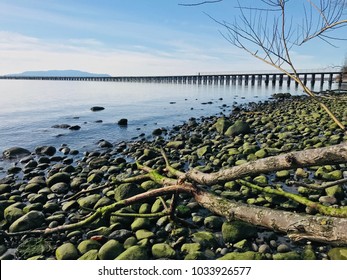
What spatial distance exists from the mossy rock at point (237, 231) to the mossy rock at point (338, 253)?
104cm

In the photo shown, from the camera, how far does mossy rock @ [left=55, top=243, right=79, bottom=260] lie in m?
4.11

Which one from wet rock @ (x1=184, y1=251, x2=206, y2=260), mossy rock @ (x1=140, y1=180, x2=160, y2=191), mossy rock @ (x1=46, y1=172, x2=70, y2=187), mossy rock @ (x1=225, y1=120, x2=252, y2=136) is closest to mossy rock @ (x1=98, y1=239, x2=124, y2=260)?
wet rock @ (x1=184, y1=251, x2=206, y2=260)

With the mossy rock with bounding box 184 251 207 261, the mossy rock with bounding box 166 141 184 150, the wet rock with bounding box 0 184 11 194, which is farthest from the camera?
the mossy rock with bounding box 166 141 184 150

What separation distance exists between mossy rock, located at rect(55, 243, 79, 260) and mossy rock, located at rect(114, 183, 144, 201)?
1.67 metres

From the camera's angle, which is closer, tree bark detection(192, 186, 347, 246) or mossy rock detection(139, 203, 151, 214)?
tree bark detection(192, 186, 347, 246)

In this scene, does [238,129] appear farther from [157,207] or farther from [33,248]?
[33,248]

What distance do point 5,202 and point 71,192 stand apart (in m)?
1.41

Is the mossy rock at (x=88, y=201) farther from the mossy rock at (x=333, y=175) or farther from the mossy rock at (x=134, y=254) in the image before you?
the mossy rock at (x=333, y=175)

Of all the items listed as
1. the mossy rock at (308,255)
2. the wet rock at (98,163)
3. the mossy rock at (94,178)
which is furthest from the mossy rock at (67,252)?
the wet rock at (98,163)

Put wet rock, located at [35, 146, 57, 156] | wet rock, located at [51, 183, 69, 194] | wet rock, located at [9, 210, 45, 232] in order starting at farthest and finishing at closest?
wet rock, located at [35, 146, 57, 156] → wet rock, located at [51, 183, 69, 194] → wet rock, located at [9, 210, 45, 232]

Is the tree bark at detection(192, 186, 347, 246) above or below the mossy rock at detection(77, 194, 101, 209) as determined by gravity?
above

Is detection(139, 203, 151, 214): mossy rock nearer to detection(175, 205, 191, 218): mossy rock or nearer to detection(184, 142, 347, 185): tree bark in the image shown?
detection(175, 205, 191, 218): mossy rock

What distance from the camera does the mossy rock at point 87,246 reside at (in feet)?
13.9

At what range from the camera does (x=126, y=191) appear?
231 inches
